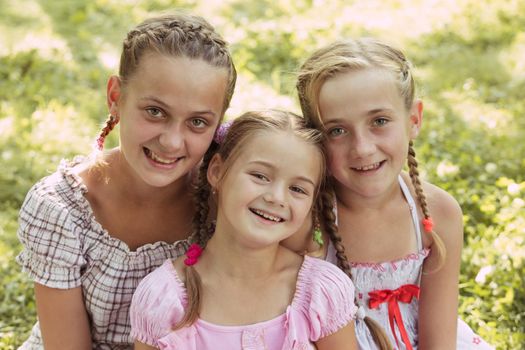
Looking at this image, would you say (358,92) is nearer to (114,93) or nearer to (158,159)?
(158,159)

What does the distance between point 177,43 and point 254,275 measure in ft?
2.40

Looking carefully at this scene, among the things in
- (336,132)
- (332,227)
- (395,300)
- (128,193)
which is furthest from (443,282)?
(128,193)

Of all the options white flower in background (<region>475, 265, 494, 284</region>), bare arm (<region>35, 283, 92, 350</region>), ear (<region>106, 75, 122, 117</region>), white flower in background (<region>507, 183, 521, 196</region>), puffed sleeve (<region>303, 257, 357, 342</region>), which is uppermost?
white flower in background (<region>507, 183, 521, 196</region>)

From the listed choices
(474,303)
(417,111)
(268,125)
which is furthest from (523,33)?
(268,125)

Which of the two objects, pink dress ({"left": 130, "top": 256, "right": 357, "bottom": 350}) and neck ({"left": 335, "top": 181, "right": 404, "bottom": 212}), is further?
neck ({"left": 335, "top": 181, "right": 404, "bottom": 212})

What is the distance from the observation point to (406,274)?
8.57 feet

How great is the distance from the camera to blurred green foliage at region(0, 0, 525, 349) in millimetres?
3271

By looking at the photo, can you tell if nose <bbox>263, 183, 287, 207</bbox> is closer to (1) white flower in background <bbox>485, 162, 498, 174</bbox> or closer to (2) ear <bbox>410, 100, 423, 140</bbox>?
(2) ear <bbox>410, 100, 423, 140</bbox>

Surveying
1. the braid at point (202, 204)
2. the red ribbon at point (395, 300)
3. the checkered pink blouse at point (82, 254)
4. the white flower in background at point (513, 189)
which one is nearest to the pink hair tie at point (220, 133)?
the braid at point (202, 204)

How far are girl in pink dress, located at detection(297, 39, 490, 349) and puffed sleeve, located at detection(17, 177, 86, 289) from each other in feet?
2.74

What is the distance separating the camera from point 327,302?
2.27 m

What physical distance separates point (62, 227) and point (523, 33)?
4383 mm

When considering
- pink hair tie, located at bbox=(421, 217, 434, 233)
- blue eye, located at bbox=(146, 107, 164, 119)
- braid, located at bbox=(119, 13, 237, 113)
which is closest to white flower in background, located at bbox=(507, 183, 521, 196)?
pink hair tie, located at bbox=(421, 217, 434, 233)

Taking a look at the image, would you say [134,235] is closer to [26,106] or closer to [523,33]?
[26,106]
